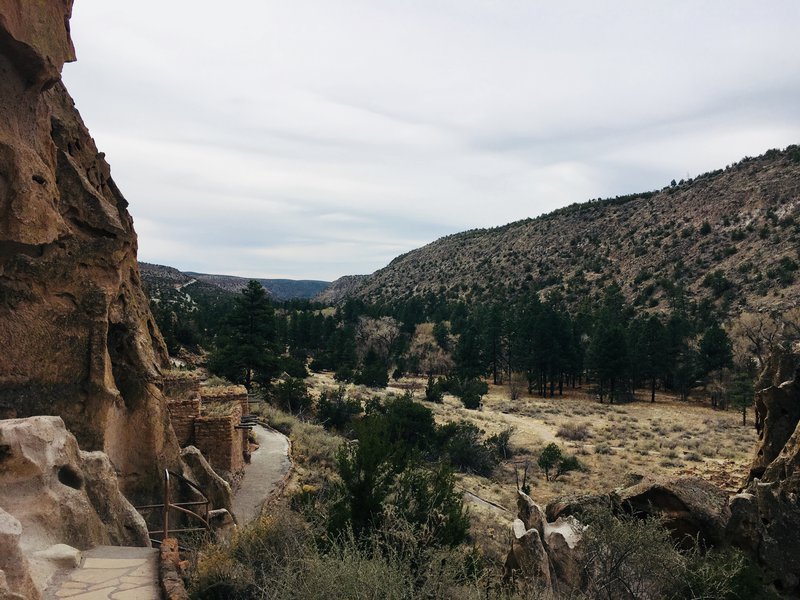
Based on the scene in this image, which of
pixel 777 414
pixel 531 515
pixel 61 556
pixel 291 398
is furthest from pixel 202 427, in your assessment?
pixel 291 398

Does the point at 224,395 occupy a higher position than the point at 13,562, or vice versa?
the point at 13,562

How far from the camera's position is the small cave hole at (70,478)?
6.34m

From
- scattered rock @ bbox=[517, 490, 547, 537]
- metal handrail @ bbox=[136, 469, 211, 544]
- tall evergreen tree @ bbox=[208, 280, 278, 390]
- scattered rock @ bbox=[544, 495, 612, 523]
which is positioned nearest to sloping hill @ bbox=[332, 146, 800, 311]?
tall evergreen tree @ bbox=[208, 280, 278, 390]

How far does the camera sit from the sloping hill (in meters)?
58.7

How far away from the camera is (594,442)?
97.5ft

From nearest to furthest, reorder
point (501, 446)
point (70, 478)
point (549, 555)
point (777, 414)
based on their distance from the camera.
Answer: point (70, 478), point (549, 555), point (777, 414), point (501, 446)

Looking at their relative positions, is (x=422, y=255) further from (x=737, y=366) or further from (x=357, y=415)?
(x=357, y=415)

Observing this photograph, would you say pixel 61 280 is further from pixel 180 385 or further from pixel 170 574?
pixel 180 385

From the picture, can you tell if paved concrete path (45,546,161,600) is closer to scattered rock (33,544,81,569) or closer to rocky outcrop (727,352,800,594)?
scattered rock (33,544,81,569)

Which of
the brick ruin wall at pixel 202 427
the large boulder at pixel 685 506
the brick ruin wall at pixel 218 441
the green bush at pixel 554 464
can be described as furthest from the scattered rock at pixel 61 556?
the green bush at pixel 554 464

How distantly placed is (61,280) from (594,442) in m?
27.9

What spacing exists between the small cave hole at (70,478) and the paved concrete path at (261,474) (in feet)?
11.7

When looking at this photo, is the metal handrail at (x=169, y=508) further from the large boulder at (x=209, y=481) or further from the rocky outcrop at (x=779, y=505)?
the rocky outcrop at (x=779, y=505)

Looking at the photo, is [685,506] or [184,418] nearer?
[685,506]
